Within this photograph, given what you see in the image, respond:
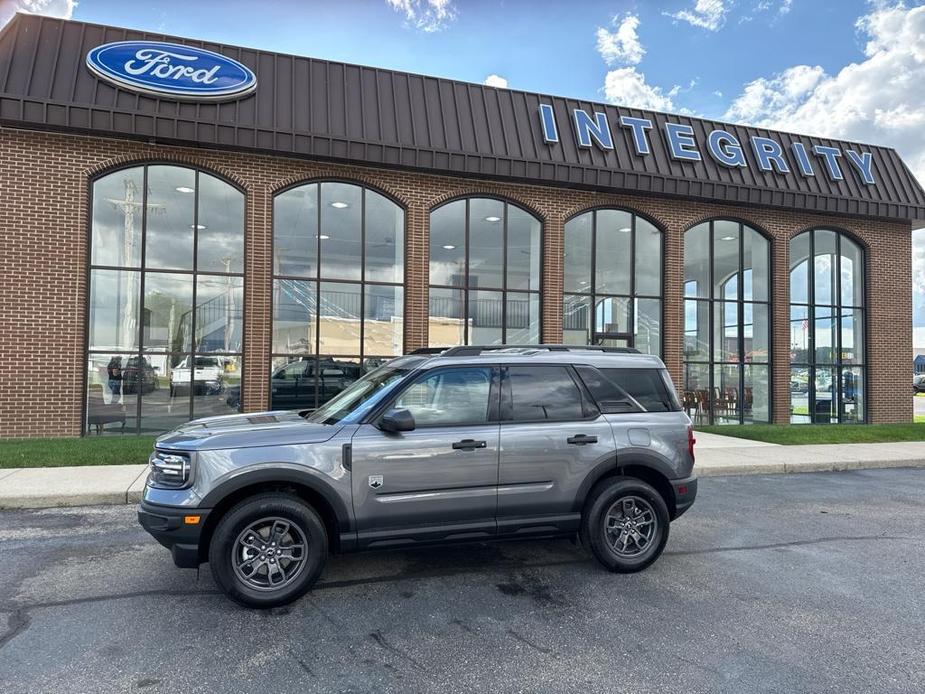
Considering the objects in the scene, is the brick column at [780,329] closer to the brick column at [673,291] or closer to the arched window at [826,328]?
the arched window at [826,328]

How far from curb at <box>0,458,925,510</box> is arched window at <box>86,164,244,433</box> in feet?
11.5

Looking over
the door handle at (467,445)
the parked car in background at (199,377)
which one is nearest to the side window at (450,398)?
the door handle at (467,445)

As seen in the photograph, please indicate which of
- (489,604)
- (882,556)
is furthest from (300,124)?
(882,556)

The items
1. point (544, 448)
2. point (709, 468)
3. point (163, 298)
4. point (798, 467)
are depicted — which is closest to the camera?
point (544, 448)

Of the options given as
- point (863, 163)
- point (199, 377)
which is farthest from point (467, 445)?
point (863, 163)

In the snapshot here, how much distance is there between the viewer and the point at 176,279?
1199 centimetres

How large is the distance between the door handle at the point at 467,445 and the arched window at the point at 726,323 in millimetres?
11972

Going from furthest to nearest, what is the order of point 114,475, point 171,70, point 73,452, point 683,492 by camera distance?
point 171,70 < point 73,452 < point 114,475 < point 683,492

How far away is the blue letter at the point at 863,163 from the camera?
1563 centimetres

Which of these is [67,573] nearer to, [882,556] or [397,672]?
[397,672]

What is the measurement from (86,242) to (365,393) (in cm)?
949

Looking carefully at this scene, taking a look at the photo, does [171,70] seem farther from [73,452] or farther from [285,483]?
[285,483]

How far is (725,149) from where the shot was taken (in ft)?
48.3

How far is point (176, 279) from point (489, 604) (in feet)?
34.1
